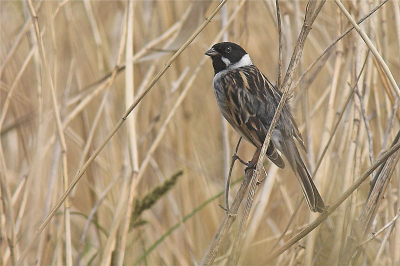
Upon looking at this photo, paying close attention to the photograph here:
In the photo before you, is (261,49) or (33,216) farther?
(261,49)

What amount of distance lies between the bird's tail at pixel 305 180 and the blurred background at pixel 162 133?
0.36 feet

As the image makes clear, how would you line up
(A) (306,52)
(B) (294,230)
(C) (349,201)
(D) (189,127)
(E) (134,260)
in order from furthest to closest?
(A) (306,52) → (D) (189,127) → (E) (134,260) → (B) (294,230) → (C) (349,201)

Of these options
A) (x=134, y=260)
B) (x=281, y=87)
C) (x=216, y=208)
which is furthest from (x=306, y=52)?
(x=134, y=260)

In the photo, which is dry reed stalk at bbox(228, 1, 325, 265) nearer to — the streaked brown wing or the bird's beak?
the streaked brown wing

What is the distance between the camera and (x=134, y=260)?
266 cm

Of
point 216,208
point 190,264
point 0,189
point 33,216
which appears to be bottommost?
point 190,264

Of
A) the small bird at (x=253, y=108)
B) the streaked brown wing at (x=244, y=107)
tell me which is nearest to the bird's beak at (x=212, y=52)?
the small bird at (x=253, y=108)

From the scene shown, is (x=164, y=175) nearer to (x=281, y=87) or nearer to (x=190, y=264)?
(x=190, y=264)

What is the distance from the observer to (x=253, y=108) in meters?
2.54

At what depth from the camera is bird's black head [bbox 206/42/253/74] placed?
281cm

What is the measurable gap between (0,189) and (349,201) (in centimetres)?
162

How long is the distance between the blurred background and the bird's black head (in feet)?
0.25

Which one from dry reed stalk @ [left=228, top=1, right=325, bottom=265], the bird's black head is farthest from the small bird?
dry reed stalk @ [left=228, top=1, right=325, bottom=265]

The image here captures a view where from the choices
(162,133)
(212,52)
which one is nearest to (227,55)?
(212,52)
